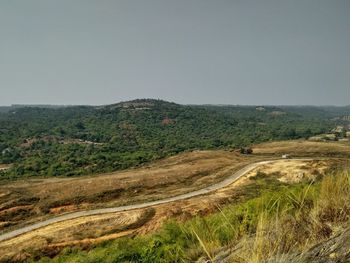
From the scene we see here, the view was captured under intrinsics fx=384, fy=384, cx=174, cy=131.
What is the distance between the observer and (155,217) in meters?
49.4

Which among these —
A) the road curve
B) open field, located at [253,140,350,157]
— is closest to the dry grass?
the road curve

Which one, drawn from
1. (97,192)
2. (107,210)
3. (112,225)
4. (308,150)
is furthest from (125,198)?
(308,150)

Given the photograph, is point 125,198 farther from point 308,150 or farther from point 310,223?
point 308,150

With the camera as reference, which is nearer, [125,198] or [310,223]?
[310,223]

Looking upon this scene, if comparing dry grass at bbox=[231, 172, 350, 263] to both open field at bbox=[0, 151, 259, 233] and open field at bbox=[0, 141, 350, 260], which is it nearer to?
open field at bbox=[0, 141, 350, 260]

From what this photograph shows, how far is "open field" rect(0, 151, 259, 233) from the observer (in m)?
56.3

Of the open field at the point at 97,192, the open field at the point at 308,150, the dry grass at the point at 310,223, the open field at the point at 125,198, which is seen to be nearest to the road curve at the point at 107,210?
the open field at the point at 125,198

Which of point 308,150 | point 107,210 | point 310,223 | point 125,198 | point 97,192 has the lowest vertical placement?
point 125,198

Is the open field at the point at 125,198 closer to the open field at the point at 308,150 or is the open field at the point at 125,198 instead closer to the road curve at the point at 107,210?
the road curve at the point at 107,210

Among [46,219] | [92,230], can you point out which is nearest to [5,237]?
[46,219]

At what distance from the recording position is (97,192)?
Result: 62.9 metres

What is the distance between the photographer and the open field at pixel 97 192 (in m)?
56.3

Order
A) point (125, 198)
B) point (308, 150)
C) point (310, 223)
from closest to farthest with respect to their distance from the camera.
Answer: point (310, 223) → point (125, 198) → point (308, 150)

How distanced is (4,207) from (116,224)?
19.8 m
